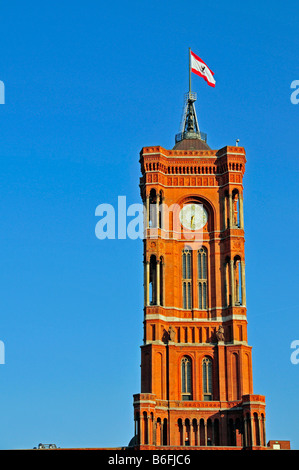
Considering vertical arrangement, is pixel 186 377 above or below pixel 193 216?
below

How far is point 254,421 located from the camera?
99.6 metres

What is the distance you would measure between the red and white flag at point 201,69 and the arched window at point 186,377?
34224 mm

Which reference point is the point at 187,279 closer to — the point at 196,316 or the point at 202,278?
the point at 202,278

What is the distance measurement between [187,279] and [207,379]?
1188cm

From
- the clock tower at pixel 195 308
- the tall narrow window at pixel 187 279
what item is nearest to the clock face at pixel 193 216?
the clock tower at pixel 195 308

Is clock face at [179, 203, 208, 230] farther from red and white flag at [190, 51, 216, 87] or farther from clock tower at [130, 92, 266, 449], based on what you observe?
red and white flag at [190, 51, 216, 87]

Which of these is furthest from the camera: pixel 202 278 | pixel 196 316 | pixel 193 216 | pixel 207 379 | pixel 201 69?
pixel 201 69

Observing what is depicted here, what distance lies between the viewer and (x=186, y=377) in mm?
105938

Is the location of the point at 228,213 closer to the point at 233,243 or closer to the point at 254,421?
the point at 233,243

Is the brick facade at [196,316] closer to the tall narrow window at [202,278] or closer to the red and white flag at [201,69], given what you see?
the tall narrow window at [202,278]

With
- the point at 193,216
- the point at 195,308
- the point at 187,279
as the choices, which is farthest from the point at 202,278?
the point at 193,216

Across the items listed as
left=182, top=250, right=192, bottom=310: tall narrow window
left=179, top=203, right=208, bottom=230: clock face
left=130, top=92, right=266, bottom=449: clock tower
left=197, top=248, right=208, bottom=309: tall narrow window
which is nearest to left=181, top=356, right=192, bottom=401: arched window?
left=130, top=92, right=266, bottom=449: clock tower

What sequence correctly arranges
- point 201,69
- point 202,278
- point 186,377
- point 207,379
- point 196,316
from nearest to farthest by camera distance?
1. point 207,379
2. point 186,377
3. point 196,316
4. point 202,278
5. point 201,69

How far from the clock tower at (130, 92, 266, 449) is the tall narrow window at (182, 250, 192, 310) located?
0.11 meters
